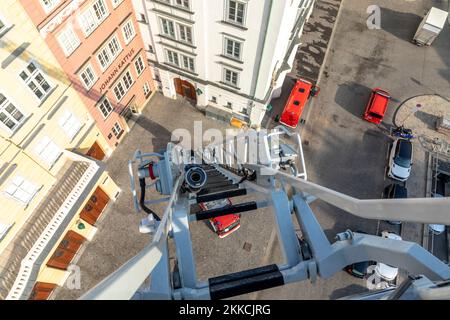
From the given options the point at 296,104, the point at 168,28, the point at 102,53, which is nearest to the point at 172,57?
the point at 168,28

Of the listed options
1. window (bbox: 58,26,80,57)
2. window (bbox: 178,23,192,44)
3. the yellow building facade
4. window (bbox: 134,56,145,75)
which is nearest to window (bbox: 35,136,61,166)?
the yellow building facade

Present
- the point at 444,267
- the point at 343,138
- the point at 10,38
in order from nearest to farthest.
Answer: the point at 444,267 < the point at 10,38 < the point at 343,138

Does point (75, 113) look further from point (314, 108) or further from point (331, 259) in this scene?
point (314, 108)

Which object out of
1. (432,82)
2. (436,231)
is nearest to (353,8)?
(432,82)

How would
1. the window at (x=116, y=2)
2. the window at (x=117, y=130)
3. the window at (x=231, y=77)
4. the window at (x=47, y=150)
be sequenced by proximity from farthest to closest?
1. the window at (x=117, y=130)
2. the window at (x=231, y=77)
3. the window at (x=116, y=2)
4. the window at (x=47, y=150)

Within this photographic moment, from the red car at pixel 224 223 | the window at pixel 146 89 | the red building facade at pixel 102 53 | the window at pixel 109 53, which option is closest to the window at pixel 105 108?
the red building facade at pixel 102 53

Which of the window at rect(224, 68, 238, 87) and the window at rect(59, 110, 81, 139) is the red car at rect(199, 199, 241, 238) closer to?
the window at rect(224, 68, 238, 87)

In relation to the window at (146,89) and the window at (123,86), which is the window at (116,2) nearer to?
the window at (123,86)
